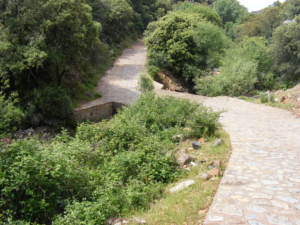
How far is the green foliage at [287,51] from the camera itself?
18.6 meters

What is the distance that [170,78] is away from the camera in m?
21.7

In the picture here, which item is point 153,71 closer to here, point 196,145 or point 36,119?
point 36,119

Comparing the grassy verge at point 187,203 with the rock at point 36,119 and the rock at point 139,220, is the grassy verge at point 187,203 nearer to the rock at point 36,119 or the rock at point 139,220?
the rock at point 139,220

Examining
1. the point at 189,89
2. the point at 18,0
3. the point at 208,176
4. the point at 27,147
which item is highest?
the point at 18,0

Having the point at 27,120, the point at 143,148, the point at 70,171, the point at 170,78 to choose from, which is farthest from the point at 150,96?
the point at 170,78

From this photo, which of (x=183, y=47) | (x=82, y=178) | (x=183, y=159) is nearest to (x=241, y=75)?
(x=183, y=47)

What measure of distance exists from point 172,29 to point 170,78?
3.78 metres

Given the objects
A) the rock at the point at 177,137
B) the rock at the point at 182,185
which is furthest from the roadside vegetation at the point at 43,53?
the rock at the point at 182,185

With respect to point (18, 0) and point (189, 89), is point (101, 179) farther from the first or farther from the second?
point (189, 89)

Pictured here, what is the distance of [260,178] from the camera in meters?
5.02

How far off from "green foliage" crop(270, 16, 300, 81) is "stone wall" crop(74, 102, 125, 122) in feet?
40.0

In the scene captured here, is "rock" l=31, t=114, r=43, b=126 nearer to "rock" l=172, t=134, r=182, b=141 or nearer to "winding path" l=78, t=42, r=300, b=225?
"rock" l=172, t=134, r=182, b=141

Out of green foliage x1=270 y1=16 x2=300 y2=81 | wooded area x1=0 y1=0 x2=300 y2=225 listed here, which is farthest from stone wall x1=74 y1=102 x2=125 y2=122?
green foliage x1=270 y1=16 x2=300 y2=81

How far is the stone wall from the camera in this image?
500 inches
